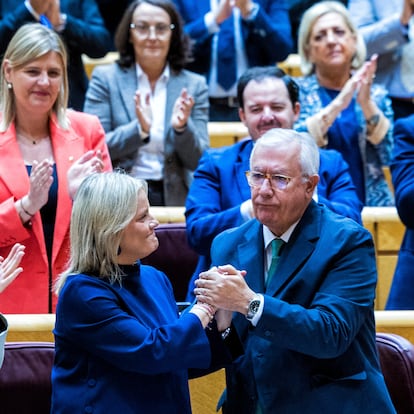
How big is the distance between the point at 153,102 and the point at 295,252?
6.93 ft

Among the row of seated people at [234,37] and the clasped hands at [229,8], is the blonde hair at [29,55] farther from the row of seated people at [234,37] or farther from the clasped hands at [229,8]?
the clasped hands at [229,8]

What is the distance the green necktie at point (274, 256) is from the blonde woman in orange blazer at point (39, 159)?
3.12ft

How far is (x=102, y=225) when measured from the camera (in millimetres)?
2449

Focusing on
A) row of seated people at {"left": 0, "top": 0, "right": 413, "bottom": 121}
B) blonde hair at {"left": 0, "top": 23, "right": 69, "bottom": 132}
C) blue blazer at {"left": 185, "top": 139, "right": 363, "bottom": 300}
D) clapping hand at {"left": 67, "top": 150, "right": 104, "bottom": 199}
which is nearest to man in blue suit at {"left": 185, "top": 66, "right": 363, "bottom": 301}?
blue blazer at {"left": 185, "top": 139, "right": 363, "bottom": 300}

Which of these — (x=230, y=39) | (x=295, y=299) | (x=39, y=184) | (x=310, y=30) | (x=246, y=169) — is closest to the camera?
(x=295, y=299)

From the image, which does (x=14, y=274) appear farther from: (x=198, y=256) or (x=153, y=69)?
(x=153, y=69)

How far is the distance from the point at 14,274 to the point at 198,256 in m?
1.23

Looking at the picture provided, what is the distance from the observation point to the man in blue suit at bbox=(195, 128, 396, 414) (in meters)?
2.35

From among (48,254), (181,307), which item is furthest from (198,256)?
(181,307)

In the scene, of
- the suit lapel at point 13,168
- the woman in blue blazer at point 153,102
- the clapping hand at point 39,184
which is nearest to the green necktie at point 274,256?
the clapping hand at point 39,184

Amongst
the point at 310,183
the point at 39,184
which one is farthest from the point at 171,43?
the point at 310,183

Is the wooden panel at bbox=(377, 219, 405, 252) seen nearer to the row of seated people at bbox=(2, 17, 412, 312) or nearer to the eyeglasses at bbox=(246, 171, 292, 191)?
the row of seated people at bbox=(2, 17, 412, 312)

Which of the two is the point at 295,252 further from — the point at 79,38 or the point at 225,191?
the point at 79,38

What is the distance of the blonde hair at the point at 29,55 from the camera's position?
11.6 feet
